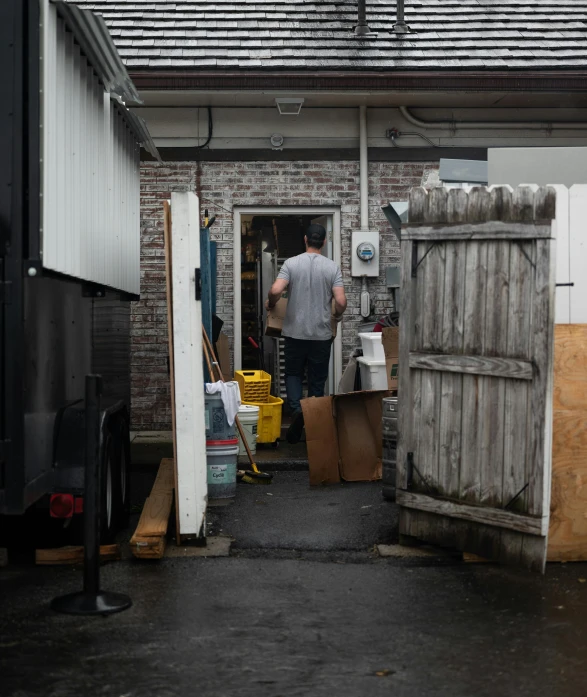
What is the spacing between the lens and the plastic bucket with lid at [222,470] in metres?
7.50

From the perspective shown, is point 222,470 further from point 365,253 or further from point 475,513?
point 365,253

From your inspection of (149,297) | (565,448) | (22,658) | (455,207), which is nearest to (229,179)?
(149,297)

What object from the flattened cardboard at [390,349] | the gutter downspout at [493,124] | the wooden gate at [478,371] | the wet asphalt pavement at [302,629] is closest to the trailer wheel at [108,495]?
the wet asphalt pavement at [302,629]

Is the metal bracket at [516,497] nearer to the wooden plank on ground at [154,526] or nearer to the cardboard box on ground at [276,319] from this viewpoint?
the wooden plank on ground at [154,526]

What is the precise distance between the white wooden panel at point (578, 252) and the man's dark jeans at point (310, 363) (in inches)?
163

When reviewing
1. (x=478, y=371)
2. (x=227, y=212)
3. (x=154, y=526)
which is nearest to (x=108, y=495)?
(x=154, y=526)

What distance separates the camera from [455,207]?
604 centimetres

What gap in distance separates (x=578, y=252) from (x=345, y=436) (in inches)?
116

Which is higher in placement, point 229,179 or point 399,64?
point 399,64

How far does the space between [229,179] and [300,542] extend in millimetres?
5421

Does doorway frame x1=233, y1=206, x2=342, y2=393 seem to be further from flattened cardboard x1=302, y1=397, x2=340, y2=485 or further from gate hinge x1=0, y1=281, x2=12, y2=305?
gate hinge x1=0, y1=281, x2=12, y2=305

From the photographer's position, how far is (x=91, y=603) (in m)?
4.95

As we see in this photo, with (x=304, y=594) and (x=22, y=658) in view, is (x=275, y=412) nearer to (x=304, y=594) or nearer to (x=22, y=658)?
(x=304, y=594)

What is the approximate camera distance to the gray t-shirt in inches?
388
